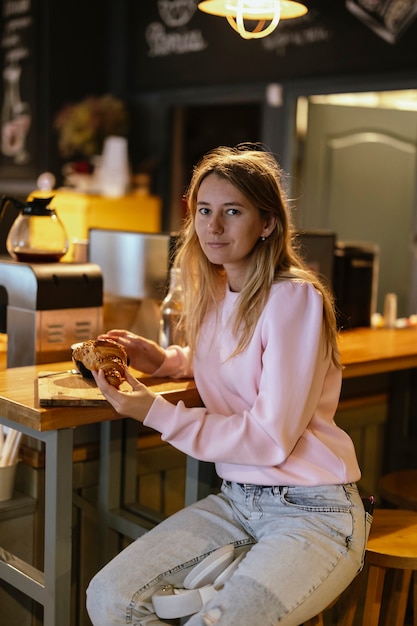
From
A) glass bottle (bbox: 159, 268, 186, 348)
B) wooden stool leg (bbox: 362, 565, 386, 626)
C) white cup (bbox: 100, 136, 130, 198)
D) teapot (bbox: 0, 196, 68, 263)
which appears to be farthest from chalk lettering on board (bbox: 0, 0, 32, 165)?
wooden stool leg (bbox: 362, 565, 386, 626)

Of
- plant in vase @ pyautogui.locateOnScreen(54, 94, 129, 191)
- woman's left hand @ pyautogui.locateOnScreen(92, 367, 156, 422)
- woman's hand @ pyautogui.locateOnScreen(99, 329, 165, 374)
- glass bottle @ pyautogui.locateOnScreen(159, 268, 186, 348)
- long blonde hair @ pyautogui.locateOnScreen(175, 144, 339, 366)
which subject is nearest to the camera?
woman's left hand @ pyautogui.locateOnScreen(92, 367, 156, 422)

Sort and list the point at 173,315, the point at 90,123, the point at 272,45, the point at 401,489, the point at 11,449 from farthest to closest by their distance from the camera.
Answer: the point at 90,123, the point at 272,45, the point at 401,489, the point at 173,315, the point at 11,449

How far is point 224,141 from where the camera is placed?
278 inches

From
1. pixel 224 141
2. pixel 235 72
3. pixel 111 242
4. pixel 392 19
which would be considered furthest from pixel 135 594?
pixel 224 141

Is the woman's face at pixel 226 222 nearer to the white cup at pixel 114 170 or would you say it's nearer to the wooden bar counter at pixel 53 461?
the wooden bar counter at pixel 53 461

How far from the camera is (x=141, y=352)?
214 centimetres

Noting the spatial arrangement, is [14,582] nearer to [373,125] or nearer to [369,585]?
[369,585]

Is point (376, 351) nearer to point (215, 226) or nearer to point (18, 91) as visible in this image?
point (215, 226)

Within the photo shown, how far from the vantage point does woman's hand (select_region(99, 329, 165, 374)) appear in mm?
2133

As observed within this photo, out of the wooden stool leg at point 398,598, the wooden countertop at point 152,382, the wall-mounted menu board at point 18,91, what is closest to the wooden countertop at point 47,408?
the wooden countertop at point 152,382

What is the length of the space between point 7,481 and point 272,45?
3390 mm

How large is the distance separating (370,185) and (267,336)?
3246 mm

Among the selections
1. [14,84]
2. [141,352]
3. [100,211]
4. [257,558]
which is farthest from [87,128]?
[257,558]

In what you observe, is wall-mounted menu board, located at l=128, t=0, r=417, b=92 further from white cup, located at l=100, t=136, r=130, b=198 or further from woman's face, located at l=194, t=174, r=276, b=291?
woman's face, located at l=194, t=174, r=276, b=291
